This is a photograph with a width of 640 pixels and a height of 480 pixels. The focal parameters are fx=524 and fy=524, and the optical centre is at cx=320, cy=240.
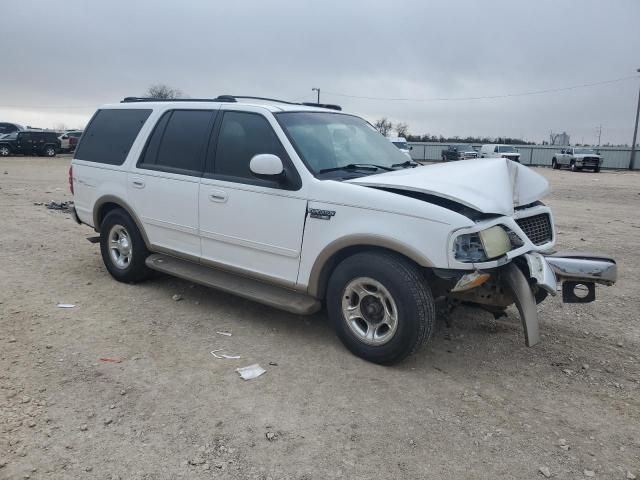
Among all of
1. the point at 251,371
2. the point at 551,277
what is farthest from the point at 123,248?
the point at 551,277

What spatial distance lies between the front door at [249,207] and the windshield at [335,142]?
0.18 m

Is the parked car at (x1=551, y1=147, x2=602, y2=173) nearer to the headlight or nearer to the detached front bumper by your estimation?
the detached front bumper

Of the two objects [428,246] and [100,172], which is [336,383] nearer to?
[428,246]

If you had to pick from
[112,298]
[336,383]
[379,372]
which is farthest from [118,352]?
[379,372]

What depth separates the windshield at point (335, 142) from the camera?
446cm

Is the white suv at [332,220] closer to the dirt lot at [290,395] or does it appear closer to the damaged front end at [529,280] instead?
the damaged front end at [529,280]

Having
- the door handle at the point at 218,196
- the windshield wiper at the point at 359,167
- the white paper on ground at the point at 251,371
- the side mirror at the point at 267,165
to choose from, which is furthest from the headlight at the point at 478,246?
the door handle at the point at 218,196

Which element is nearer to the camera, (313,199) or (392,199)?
(392,199)

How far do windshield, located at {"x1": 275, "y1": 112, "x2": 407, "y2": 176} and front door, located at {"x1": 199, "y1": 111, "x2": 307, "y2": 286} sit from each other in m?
0.18

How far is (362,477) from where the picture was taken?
9.11ft

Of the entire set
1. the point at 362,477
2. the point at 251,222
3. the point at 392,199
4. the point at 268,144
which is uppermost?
the point at 268,144

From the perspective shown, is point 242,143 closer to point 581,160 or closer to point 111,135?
point 111,135

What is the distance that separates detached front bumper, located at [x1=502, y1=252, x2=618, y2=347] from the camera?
3.72m

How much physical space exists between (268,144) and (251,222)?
69 centimetres
